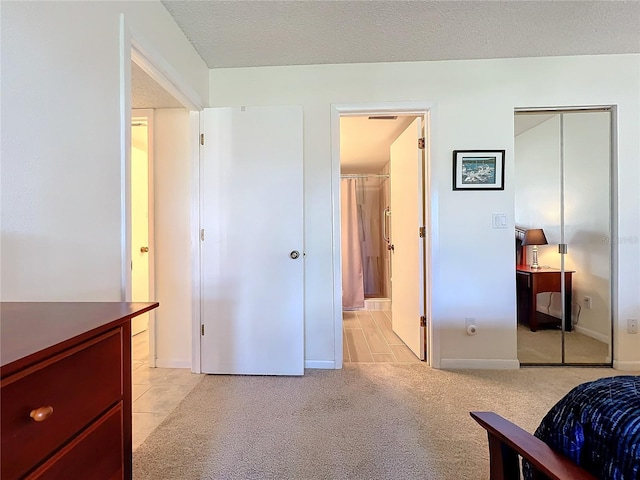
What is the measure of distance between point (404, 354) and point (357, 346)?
1.39 feet

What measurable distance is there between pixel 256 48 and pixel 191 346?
2.24 meters

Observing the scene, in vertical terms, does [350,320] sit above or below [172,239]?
below

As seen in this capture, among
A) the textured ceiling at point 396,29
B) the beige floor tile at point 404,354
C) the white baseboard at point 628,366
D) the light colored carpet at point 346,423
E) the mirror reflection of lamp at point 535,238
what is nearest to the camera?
the light colored carpet at point 346,423

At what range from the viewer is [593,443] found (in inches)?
24.4

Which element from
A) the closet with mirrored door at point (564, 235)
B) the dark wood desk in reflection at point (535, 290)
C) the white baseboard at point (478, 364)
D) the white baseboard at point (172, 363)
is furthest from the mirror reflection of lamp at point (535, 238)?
the white baseboard at point (172, 363)

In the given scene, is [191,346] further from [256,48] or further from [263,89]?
[256,48]

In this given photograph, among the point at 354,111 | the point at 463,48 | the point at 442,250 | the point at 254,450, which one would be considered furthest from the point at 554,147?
the point at 254,450

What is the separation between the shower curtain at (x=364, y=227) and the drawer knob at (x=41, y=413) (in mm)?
3847

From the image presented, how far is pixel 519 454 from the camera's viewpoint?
65 centimetres

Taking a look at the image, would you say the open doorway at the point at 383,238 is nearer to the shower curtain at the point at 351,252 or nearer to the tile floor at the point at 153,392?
the shower curtain at the point at 351,252

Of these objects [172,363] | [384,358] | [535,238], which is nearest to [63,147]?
[172,363]

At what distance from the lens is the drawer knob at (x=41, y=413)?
1.50 ft

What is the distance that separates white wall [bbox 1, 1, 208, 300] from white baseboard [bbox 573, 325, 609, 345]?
310cm

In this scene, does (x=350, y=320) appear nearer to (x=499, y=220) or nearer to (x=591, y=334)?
(x=499, y=220)
